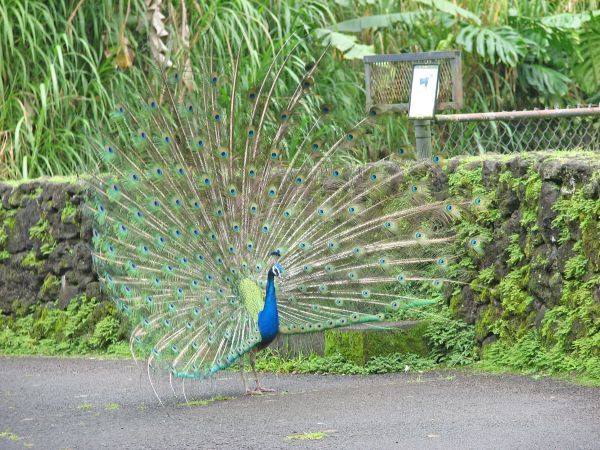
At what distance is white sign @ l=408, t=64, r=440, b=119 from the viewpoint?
988 cm

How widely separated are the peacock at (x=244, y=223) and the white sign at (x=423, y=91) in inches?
30.4

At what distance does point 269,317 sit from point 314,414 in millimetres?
1079

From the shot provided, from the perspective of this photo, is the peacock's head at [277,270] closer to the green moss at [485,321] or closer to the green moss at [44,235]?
the green moss at [485,321]

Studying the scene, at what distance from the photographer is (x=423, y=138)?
402 inches

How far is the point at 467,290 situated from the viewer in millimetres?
9758

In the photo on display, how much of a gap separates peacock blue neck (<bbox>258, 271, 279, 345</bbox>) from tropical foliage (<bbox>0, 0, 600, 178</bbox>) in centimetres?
505

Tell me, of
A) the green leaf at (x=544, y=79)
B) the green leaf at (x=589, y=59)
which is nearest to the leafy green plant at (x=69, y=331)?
the green leaf at (x=544, y=79)

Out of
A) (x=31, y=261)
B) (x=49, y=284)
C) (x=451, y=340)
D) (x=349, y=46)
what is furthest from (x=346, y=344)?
Result: (x=349, y=46)

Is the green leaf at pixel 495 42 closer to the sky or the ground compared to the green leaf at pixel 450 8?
closer to the ground

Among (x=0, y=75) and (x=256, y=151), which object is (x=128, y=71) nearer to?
(x=0, y=75)

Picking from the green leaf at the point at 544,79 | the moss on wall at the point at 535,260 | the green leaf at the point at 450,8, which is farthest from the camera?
the green leaf at the point at 544,79

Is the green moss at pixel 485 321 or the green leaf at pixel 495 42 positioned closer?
the green moss at pixel 485 321

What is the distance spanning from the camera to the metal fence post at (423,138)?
1015cm

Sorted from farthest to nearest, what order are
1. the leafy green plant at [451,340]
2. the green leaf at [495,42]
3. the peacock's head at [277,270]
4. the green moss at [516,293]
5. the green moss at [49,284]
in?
1. the green leaf at [495,42]
2. the green moss at [49,284]
3. the leafy green plant at [451,340]
4. the green moss at [516,293]
5. the peacock's head at [277,270]
